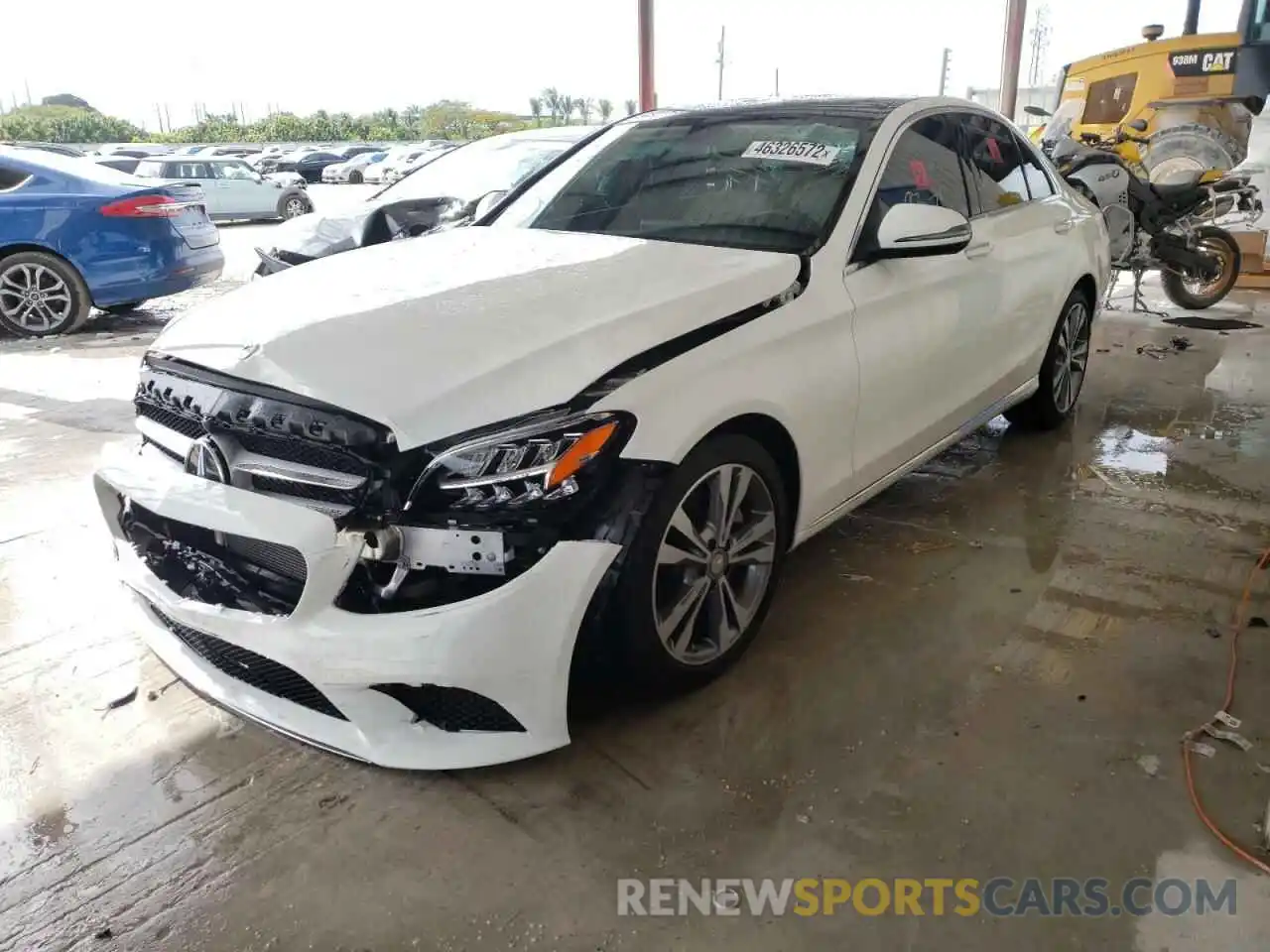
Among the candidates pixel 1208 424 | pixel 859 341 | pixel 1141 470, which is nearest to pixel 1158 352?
pixel 1208 424

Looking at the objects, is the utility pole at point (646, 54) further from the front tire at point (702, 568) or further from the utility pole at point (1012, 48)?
the front tire at point (702, 568)

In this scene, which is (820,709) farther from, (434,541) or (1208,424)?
(1208,424)

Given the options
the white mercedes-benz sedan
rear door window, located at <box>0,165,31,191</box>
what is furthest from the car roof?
rear door window, located at <box>0,165,31,191</box>

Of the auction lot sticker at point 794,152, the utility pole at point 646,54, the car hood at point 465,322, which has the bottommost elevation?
the car hood at point 465,322

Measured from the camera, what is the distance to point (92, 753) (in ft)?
7.19

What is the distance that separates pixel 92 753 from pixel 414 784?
0.80 m

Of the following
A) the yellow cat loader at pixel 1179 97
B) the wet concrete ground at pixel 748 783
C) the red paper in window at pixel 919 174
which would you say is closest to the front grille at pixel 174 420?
the wet concrete ground at pixel 748 783

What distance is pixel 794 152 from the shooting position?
2.86 m

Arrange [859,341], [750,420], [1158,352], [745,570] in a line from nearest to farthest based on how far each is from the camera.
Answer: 1. [750,420]
2. [745,570]
3. [859,341]
4. [1158,352]

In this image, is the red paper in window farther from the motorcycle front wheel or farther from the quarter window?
the motorcycle front wheel

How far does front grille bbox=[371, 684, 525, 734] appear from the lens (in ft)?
6.15

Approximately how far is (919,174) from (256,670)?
2427 millimetres

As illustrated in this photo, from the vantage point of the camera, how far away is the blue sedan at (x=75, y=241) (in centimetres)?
655
